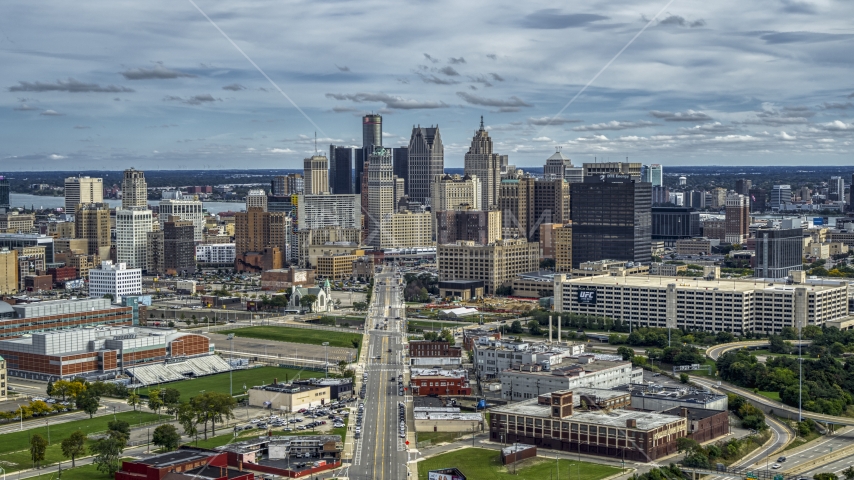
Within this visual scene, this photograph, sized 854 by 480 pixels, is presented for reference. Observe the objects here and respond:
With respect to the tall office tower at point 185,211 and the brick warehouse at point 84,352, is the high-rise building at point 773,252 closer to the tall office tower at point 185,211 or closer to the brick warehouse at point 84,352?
the brick warehouse at point 84,352

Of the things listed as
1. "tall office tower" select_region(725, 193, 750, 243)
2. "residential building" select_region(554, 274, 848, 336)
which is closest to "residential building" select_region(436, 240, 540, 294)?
"residential building" select_region(554, 274, 848, 336)

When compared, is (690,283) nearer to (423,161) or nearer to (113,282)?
(113,282)

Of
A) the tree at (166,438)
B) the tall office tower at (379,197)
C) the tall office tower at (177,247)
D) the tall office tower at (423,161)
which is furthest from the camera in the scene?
the tall office tower at (423,161)

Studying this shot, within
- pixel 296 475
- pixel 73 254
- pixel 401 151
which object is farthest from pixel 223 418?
pixel 401 151

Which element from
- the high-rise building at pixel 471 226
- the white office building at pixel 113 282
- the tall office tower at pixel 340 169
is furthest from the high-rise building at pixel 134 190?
the tall office tower at pixel 340 169

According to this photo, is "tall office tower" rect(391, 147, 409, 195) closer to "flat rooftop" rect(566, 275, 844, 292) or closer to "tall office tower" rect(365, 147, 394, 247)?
"tall office tower" rect(365, 147, 394, 247)

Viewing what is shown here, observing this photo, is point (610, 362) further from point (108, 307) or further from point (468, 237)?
point (468, 237)
